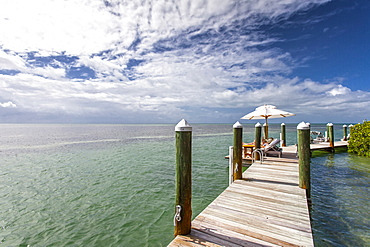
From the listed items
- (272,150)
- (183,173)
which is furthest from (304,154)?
(272,150)

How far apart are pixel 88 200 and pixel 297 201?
7218 millimetres

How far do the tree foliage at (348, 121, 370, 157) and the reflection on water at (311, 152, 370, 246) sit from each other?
389cm

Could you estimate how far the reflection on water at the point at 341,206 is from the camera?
14.8 feet

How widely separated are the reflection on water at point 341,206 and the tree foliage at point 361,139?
12.8ft

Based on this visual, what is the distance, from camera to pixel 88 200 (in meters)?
7.17

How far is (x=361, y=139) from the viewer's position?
45.1 ft

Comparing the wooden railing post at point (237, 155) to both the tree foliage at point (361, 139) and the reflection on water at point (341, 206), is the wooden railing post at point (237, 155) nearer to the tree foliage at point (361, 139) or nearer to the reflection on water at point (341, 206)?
the reflection on water at point (341, 206)

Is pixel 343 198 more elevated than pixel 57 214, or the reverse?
pixel 343 198

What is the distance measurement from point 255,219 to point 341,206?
4.17 meters

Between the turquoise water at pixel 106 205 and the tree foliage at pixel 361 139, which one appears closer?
the turquoise water at pixel 106 205

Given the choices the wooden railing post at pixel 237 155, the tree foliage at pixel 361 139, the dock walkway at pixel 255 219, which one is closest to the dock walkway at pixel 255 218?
the dock walkway at pixel 255 219

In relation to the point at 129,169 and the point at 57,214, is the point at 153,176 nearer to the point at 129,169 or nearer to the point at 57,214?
the point at 129,169

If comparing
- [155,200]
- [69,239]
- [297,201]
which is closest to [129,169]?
[155,200]

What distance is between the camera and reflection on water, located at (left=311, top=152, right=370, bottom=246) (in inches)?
178
